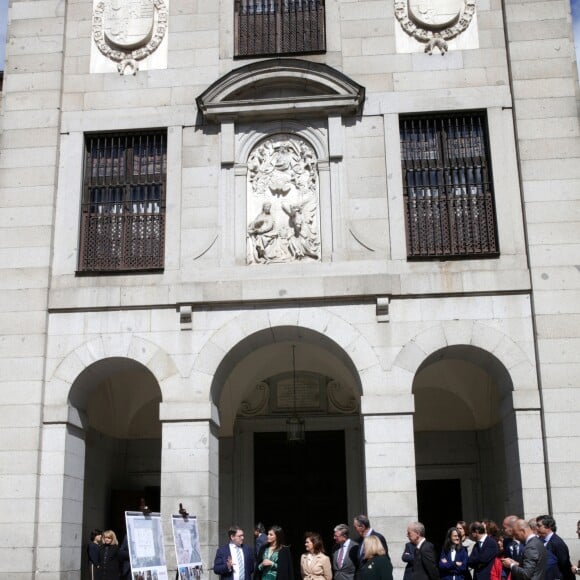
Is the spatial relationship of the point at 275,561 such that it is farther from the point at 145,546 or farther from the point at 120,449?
the point at 120,449

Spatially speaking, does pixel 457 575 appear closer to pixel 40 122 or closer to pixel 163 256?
pixel 163 256

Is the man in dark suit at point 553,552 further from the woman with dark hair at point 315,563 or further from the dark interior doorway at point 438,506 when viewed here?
the dark interior doorway at point 438,506

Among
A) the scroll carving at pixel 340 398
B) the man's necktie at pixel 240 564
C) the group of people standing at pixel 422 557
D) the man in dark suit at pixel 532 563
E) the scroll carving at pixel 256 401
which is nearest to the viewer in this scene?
the man in dark suit at pixel 532 563

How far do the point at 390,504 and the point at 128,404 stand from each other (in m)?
6.87

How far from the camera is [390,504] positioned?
14.1m

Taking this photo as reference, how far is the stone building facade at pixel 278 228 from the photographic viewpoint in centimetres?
1461

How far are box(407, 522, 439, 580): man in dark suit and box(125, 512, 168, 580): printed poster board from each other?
3.23 m

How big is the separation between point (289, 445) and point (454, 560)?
833 centimetres

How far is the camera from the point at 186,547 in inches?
470

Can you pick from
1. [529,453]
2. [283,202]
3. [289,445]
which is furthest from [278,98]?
[529,453]

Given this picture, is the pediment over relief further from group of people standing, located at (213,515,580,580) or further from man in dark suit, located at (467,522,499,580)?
man in dark suit, located at (467,522,499,580)

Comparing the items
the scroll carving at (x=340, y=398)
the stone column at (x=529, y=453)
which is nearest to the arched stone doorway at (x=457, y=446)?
the scroll carving at (x=340, y=398)

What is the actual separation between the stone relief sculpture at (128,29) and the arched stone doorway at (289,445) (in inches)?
250

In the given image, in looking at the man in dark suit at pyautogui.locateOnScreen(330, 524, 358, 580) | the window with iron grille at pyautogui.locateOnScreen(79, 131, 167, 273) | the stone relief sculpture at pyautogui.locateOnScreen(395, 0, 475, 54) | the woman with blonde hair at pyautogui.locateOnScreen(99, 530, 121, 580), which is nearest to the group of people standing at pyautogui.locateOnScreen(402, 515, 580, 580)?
the man in dark suit at pyautogui.locateOnScreen(330, 524, 358, 580)
